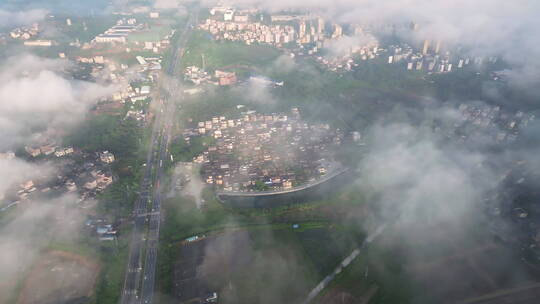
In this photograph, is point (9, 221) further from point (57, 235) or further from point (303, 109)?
point (303, 109)

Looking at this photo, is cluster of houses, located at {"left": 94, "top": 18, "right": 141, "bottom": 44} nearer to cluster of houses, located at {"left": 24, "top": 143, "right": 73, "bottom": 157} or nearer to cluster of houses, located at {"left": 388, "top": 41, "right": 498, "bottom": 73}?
cluster of houses, located at {"left": 24, "top": 143, "right": 73, "bottom": 157}

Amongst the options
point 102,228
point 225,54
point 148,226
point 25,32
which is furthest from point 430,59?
point 25,32

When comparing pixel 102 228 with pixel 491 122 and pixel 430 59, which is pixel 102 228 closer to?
pixel 491 122

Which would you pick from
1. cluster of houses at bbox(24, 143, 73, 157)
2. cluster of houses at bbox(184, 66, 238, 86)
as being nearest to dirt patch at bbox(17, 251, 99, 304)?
cluster of houses at bbox(24, 143, 73, 157)

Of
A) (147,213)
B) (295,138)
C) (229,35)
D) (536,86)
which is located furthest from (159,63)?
(536,86)

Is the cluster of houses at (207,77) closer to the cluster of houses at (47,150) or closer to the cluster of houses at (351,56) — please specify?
the cluster of houses at (351,56)

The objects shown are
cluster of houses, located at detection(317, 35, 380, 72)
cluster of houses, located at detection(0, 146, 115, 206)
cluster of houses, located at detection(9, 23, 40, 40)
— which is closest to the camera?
cluster of houses, located at detection(0, 146, 115, 206)

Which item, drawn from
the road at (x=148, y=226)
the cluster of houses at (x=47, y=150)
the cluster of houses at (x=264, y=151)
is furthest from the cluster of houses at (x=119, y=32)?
the cluster of houses at (x=47, y=150)
